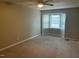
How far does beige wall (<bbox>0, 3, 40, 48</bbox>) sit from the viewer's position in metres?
2.87

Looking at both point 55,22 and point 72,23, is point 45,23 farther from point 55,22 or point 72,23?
point 72,23

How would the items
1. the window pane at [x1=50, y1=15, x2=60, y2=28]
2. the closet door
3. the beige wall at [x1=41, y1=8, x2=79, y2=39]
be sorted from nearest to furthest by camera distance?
the window pane at [x1=50, y1=15, x2=60, y2=28] < the closet door < the beige wall at [x1=41, y1=8, x2=79, y2=39]

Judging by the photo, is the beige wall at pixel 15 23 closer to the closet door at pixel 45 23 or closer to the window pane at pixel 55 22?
the closet door at pixel 45 23

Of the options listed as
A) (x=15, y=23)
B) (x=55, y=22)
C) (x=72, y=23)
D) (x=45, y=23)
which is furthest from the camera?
(x=72, y=23)

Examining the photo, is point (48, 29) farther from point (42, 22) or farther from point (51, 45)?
point (51, 45)

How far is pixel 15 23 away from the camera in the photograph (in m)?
3.17

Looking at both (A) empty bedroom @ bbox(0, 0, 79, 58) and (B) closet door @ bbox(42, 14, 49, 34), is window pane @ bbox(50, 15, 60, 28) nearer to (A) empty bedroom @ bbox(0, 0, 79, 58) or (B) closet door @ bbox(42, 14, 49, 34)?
(A) empty bedroom @ bbox(0, 0, 79, 58)

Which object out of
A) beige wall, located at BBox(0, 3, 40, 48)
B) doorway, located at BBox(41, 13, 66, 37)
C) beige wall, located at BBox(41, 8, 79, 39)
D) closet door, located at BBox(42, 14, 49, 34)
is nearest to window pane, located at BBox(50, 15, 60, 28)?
doorway, located at BBox(41, 13, 66, 37)

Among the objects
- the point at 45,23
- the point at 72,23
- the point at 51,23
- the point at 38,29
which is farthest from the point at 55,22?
the point at 72,23

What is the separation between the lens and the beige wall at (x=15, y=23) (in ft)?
9.41

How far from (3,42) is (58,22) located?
1.65 metres

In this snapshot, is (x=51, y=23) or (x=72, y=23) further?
(x=72, y=23)

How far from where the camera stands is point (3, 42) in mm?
2867

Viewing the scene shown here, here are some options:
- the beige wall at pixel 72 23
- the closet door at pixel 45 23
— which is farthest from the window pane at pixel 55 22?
the beige wall at pixel 72 23
